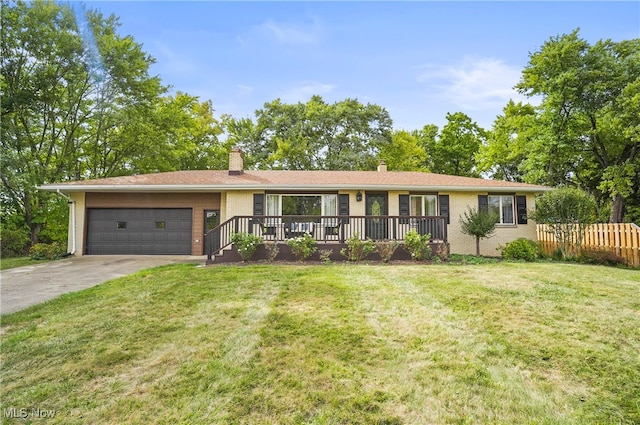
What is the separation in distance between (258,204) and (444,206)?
22.4 feet

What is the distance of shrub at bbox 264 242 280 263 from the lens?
9.23 meters

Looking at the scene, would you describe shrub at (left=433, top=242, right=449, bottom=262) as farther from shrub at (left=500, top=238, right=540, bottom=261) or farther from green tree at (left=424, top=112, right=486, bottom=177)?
green tree at (left=424, top=112, right=486, bottom=177)

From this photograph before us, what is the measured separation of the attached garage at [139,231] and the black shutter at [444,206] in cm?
927

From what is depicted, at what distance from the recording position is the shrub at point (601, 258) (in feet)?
30.7

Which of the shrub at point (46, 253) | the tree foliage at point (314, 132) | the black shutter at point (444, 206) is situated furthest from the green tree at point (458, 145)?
the shrub at point (46, 253)

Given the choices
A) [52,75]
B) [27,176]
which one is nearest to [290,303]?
[27,176]

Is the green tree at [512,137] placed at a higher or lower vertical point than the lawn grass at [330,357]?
higher

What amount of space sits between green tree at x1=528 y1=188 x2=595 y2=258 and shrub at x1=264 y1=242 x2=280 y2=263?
851cm

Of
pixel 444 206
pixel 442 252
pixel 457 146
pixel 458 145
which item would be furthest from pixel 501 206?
pixel 458 145

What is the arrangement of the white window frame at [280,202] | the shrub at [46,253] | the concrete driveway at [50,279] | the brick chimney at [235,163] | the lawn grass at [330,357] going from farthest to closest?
1. the brick chimney at [235,163]
2. the white window frame at [280,202]
3. the shrub at [46,253]
4. the concrete driveway at [50,279]
5. the lawn grass at [330,357]

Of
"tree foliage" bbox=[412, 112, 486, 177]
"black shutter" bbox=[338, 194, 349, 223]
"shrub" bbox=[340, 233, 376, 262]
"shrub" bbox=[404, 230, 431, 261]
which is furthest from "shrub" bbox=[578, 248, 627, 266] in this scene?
"tree foliage" bbox=[412, 112, 486, 177]

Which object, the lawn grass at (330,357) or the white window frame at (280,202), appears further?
the white window frame at (280,202)

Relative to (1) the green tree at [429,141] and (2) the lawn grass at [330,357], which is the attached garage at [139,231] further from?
(1) the green tree at [429,141]

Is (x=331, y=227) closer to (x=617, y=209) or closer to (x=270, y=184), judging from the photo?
(x=270, y=184)
